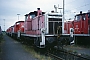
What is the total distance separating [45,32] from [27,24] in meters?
5.95

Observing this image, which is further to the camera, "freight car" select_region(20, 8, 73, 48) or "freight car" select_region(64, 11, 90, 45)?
"freight car" select_region(64, 11, 90, 45)

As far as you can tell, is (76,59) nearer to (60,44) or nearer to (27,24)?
(60,44)

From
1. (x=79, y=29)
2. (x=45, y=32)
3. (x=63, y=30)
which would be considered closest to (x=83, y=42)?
(x=79, y=29)

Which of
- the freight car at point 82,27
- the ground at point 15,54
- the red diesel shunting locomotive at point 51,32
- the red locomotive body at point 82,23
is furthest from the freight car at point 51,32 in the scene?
the red locomotive body at point 82,23

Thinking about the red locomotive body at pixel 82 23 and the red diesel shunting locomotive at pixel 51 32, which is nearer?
the red diesel shunting locomotive at pixel 51 32

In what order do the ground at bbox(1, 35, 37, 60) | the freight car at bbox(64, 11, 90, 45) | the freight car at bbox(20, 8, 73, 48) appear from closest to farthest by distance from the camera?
the ground at bbox(1, 35, 37, 60) < the freight car at bbox(20, 8, 73, 48) < the freight car at bbox(64, 11, 90, 45)

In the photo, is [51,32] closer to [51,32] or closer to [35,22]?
[51,32]

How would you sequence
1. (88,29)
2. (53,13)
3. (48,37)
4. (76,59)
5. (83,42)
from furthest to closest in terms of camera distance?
(83,42) < (88,29) < (53,13) < (48,37) < (76,59)

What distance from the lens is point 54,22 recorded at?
39.9 feet

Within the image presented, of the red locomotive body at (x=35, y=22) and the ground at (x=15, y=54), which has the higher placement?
the red locomotive body at (x=35, y=22)

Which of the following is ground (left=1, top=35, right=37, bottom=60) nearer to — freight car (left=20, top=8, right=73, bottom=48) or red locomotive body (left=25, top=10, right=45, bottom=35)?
freight car (left=20, top=8, right=73, bottom=48)

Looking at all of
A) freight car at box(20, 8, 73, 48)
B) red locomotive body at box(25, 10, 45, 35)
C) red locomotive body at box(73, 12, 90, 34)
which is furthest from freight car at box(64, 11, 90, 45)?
freight car at box(20, 8, 73, 48)

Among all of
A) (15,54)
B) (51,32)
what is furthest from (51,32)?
(15,54)

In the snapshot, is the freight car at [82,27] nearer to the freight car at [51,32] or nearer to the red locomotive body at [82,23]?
the red locomotive body at [82,23]
